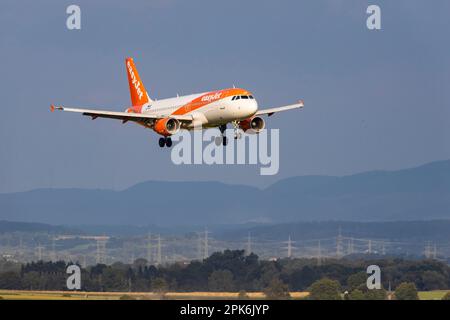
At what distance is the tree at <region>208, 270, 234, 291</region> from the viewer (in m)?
90.3

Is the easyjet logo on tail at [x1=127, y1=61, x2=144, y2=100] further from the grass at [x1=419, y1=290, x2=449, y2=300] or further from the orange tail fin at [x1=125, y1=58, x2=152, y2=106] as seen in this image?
the grass at [x1=419, y1=290, x2=449, y2=300]

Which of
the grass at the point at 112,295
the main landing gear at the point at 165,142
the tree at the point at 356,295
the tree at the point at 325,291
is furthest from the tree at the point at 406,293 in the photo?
the main landing gear at the point at 165,142

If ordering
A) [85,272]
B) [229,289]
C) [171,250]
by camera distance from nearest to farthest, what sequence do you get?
[229,289] → [85,272] → [171,250]

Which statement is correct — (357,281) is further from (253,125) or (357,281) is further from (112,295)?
(112,295)

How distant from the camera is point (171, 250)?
154m

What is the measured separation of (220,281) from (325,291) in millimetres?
11168

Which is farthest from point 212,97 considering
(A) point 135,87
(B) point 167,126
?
(A) point 135,87

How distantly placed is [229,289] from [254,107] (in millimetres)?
15191

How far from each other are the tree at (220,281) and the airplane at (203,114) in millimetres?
11129
